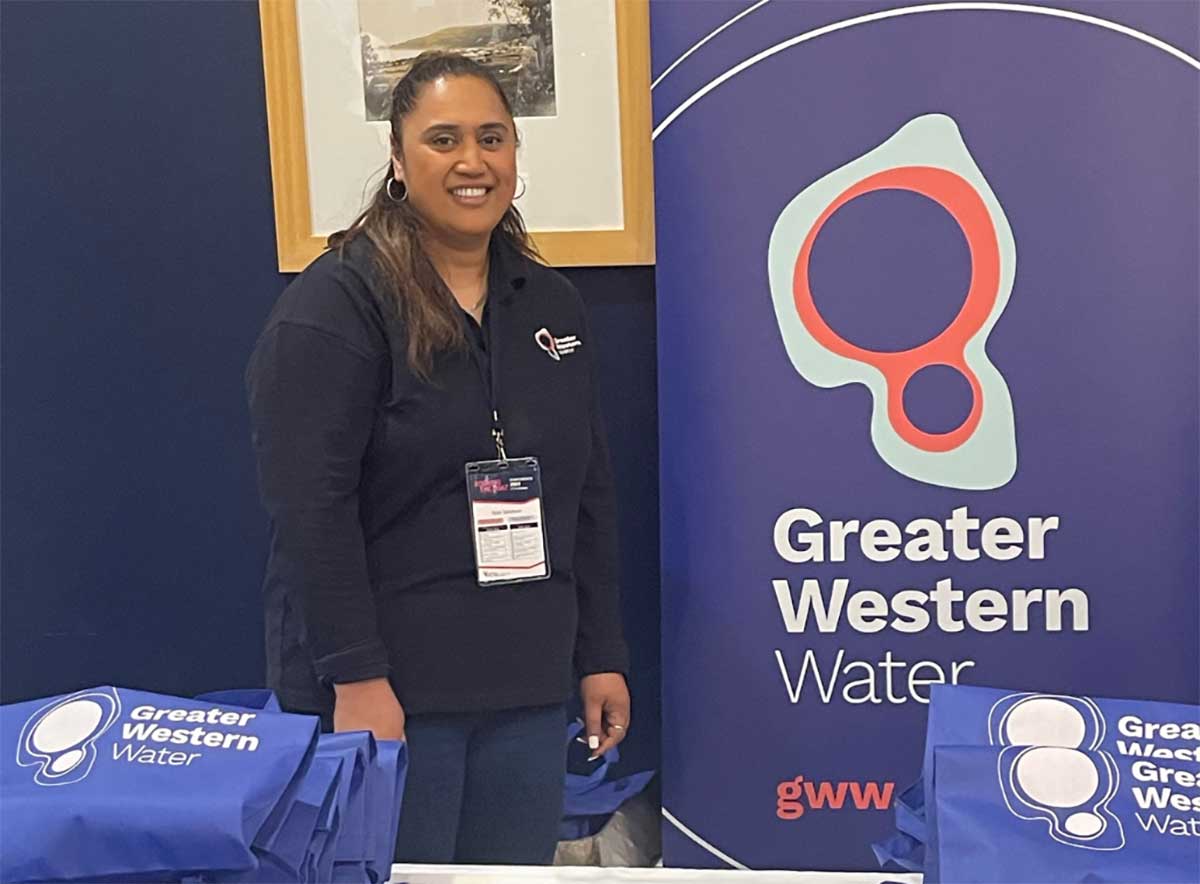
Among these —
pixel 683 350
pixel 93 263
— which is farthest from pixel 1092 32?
pixel 93 263

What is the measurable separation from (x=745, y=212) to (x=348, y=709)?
3.33 ft

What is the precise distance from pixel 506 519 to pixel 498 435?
109mm

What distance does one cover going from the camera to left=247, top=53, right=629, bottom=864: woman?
1640 mm

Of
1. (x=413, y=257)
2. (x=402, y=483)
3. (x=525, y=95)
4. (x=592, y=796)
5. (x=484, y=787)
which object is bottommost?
(x=592, y=796)

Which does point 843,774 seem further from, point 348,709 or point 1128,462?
point 348,709

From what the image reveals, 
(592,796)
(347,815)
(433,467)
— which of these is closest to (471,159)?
(433,467)

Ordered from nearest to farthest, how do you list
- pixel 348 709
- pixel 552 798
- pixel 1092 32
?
pixel 348 709
pixel 552 798
pixel 1092 32

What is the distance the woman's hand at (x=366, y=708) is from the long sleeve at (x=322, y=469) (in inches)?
0.7

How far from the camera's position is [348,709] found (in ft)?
5.44

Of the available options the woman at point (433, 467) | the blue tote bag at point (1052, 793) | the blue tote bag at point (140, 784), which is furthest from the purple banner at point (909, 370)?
the blue tote bag at point (140, 784)

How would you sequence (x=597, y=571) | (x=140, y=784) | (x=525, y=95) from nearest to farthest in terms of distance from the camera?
(x=140, y=784) < (x=597, y=571) < (x=525, y=95)

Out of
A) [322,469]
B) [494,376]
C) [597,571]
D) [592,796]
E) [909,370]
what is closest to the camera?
[322,469]

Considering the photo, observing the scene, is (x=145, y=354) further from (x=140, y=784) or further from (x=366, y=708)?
(x=140, y=784)

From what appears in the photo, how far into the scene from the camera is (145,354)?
2.50m
